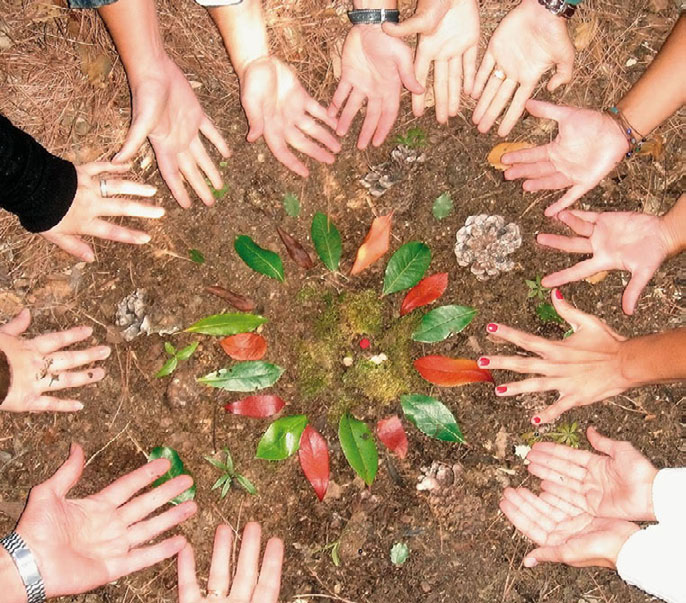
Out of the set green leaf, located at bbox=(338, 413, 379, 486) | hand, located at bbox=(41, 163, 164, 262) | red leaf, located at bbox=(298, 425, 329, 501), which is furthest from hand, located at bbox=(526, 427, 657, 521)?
hand, located at bbox=(41, 163, 164, 262)

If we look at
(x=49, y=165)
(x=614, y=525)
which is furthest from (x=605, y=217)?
(x=49, y=165)

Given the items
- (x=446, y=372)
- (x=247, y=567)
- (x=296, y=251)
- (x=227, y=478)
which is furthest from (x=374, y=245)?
(x=247, y=567)

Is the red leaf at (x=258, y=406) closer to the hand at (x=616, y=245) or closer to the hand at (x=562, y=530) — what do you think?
the hand at (x=562, y=530)

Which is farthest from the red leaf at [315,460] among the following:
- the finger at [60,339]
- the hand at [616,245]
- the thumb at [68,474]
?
the hand at [616,245]

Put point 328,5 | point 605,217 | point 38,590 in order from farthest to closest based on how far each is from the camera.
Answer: point 328,5
point 605,217
point 38,590

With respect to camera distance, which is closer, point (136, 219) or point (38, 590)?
point (38, 590)

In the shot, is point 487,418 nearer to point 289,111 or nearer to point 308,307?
point 308,307

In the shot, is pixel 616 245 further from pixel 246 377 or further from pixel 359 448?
pixel 246 377
